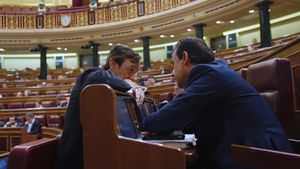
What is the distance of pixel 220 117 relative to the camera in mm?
1553

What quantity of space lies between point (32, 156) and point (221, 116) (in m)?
0.91

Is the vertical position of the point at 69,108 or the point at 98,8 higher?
the point at 98,8

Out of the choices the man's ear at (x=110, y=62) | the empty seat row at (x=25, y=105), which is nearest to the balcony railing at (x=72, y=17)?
the empty seat row at (x=25, y=105)

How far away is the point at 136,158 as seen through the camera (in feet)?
4.31

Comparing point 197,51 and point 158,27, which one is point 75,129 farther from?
point 158,27

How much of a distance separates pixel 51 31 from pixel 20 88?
10.1 ft

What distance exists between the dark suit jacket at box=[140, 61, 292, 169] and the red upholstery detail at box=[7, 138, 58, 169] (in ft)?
1.82

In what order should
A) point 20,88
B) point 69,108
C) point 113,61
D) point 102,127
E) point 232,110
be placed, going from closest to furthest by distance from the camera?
point 102,127
point 232,110
point 69,108
point 113,61
point 20,88

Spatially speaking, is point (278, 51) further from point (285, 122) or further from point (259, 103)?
point (259, 103)

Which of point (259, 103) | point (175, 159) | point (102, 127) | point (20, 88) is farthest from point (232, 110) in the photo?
point (20, 88)

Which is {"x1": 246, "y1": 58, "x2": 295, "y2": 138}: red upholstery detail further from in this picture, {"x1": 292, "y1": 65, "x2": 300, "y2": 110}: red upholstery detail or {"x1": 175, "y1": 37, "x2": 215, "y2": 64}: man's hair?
{"x1": 292, "y1": 65, "x2": 300, "y2": 110}: red upholstery detail

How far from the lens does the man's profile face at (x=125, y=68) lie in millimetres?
1984

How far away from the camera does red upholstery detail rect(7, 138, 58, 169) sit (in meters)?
1.52

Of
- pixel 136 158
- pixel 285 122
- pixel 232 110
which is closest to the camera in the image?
pixel 136 158
